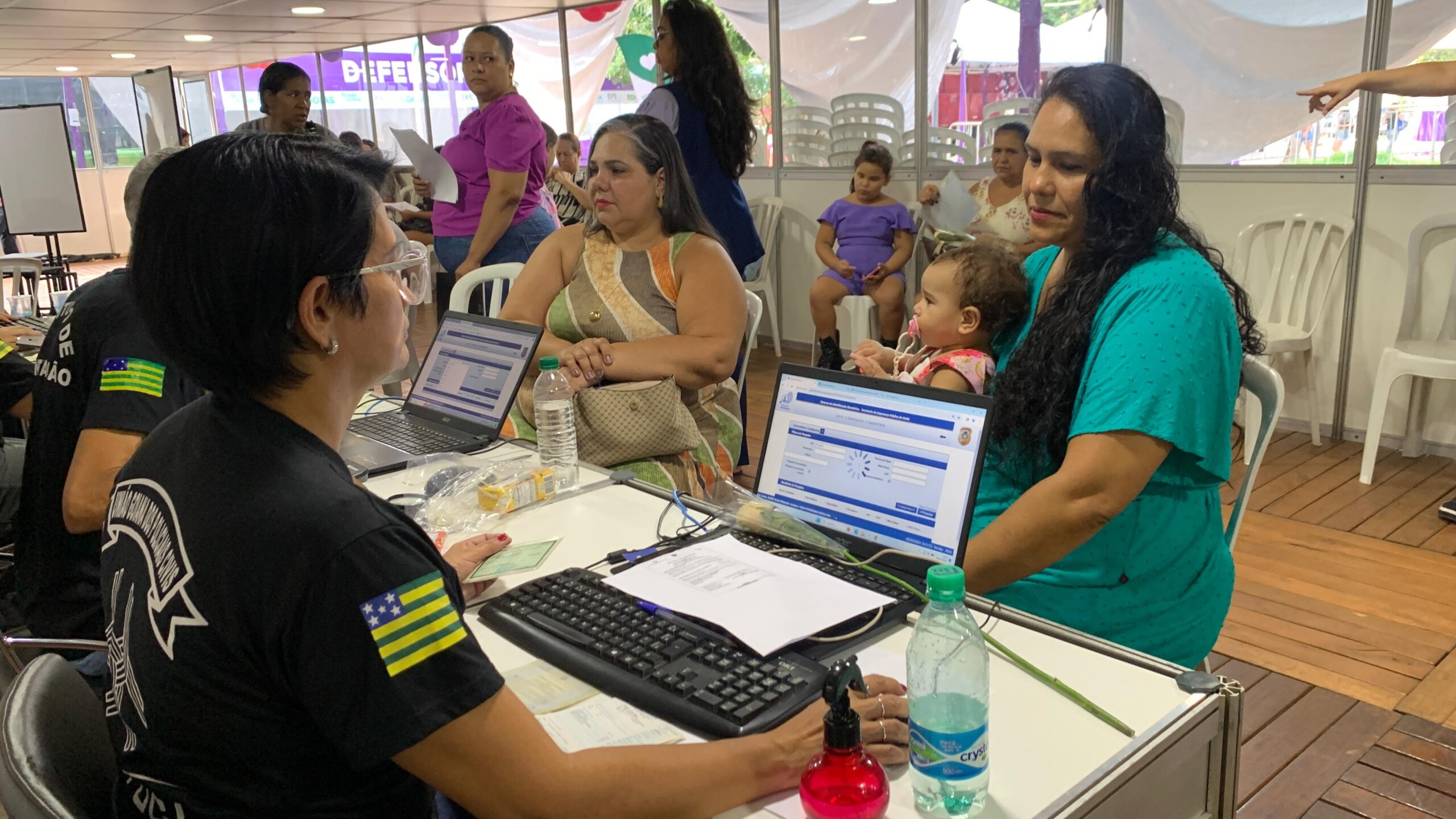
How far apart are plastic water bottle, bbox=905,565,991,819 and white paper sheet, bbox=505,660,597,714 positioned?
364mm

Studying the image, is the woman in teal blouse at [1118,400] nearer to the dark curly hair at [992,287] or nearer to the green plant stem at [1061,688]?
the dark curly hair at [992,287]

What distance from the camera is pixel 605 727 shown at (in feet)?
3.34

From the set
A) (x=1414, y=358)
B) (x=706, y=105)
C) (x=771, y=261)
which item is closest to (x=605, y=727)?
(x=706, y=105)

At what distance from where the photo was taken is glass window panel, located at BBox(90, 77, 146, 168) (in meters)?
13.1

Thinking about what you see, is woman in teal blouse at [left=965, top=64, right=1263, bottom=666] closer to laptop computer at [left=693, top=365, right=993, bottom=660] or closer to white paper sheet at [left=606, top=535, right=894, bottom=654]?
laptop computer at [left=693, top=365, right=993, bottom=660]

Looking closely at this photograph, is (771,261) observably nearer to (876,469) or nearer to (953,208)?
(953,208)

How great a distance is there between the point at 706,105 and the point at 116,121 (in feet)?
43.5

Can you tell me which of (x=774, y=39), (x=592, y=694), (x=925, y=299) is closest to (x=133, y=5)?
(x=774, y=39)

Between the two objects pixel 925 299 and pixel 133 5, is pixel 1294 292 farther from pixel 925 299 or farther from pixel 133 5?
pixel 133 5

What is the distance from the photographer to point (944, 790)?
34.0 inches

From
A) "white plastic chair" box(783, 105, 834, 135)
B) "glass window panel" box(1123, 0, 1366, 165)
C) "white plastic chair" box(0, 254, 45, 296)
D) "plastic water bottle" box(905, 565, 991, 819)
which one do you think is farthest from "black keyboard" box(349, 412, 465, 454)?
Result: "white plastic chair" box(783, 105, 834, 135)

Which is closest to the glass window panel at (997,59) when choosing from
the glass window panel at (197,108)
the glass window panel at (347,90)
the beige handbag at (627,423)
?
the beige handbag at (627,423)

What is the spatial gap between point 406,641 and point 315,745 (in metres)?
0.15

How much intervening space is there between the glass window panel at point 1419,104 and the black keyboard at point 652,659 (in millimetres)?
3818
